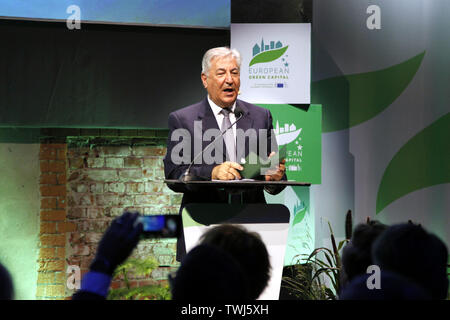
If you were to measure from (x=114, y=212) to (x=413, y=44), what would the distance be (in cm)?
290

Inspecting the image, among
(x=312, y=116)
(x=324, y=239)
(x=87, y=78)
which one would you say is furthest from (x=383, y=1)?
(x=87, y=78)

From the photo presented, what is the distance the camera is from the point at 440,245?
1.56 metres

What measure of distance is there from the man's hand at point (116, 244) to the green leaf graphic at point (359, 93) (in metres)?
3.14

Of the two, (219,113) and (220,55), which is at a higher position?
(220,55)

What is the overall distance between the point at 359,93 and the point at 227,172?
2.64 metres

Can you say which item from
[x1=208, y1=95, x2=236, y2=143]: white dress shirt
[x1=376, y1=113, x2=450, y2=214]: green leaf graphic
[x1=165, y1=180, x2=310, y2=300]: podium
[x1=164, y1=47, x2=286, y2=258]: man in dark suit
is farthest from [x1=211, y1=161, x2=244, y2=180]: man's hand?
[x1=376, y1=113, x2=450, y2=214]: green leaf graphic

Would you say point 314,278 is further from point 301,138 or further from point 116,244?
point 116,244

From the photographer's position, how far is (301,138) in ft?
13.1

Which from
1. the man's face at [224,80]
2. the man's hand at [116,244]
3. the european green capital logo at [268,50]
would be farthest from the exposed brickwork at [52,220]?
the man's hand at [116,244]

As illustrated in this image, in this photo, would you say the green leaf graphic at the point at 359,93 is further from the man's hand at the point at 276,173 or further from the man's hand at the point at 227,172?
the man's hand at the point at 227,172

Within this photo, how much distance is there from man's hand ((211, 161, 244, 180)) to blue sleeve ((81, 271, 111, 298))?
2.51ft

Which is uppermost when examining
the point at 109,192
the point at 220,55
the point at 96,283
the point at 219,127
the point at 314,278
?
the point at 220,55

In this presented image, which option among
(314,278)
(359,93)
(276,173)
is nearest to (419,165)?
(359,93)

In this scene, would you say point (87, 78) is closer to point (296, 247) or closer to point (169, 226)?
point (296, 247)
